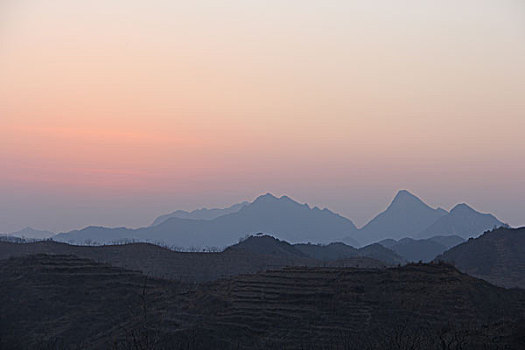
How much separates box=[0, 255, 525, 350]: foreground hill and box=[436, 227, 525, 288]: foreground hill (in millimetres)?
34516

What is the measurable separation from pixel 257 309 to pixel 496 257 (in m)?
57.1

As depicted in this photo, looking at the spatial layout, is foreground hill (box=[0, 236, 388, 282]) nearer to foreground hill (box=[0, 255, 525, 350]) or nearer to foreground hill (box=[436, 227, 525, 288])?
foreground hill (box=[0, 255, 525, 350])

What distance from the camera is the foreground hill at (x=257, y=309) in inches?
1387

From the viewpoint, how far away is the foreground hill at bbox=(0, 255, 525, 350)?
116 ft

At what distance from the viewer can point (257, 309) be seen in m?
40.8

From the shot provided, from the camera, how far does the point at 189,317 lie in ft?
134

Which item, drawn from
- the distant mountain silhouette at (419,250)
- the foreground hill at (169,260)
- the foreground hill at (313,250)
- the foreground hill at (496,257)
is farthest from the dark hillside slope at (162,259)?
the distant mountain silhouette at (419,250)

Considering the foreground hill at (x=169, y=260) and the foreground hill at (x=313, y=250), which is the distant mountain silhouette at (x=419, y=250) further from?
the foreground hill at (x=169, y=260)

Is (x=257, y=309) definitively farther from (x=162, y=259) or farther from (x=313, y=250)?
(x=313, y=250)

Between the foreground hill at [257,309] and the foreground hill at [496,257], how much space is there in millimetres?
34516

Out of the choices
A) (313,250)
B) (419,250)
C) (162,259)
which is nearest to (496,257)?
(313,250)

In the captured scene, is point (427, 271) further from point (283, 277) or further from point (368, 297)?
point (283, 277)

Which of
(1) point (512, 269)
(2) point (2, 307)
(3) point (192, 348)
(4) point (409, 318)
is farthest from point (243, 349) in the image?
(1) point (512, 269)

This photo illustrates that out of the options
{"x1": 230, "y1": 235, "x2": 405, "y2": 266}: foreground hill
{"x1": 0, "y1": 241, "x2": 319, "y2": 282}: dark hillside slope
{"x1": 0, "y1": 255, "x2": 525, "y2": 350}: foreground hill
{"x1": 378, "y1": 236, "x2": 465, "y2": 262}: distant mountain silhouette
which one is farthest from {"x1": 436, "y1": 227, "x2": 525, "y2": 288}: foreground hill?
{"x1": 378, "y1": 236, "x2": 465, "y2": 262}: distant mountain silhouette
